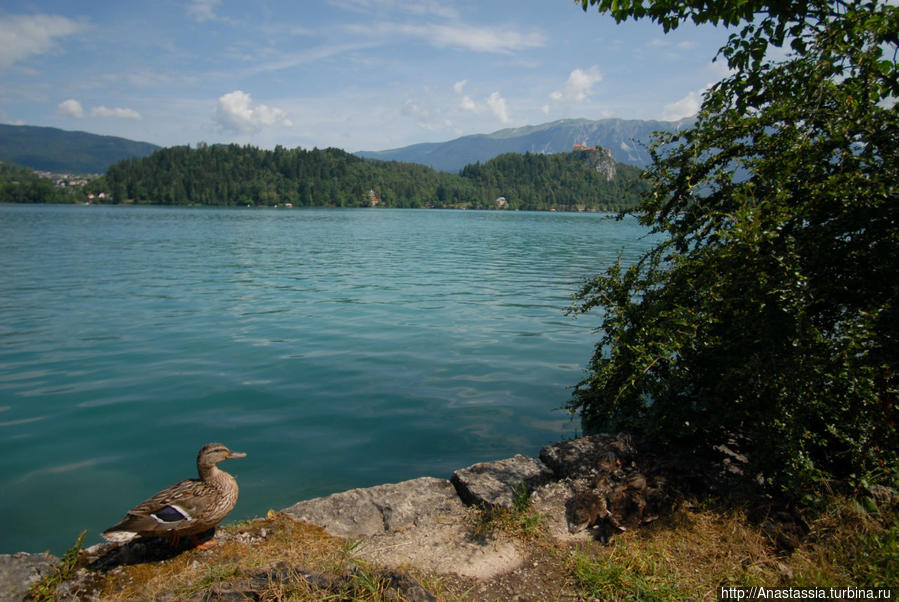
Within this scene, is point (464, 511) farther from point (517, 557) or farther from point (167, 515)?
point (167, 515)

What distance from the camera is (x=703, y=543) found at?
15.0 ft

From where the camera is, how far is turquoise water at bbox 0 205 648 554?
26.1ft

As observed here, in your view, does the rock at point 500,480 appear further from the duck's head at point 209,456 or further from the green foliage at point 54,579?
the green foliage at point 54,579

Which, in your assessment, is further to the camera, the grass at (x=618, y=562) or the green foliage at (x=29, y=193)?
the green foliage at (x=29, y=193)

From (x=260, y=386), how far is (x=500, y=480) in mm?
7065

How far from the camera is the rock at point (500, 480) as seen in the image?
568 cm

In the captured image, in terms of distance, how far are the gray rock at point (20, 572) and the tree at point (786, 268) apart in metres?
6.05

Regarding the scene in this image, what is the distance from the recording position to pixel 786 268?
4.82 m

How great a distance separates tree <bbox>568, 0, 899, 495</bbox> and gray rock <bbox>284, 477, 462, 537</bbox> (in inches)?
102

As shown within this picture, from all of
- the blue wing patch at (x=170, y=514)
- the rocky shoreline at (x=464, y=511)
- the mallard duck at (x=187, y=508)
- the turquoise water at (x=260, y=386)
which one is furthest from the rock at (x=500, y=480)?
the blue wing patch at (x=170, y=514)

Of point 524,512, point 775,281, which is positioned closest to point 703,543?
point 524,512

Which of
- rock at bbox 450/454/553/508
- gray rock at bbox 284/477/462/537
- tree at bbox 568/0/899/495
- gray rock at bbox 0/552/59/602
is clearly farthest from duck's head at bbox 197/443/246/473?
tree at bbox 568/0/899/495

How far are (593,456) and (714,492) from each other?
133 centimetres

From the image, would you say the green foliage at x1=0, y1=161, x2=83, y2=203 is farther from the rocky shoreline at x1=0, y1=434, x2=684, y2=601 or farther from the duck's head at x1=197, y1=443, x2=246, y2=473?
the rocky shoreline at x1=0, y1=434, x2=684, y2=601
